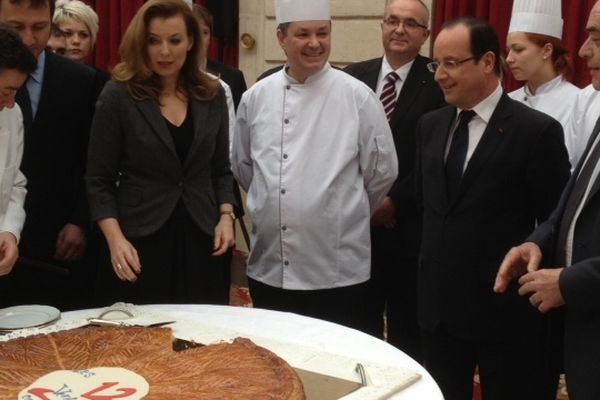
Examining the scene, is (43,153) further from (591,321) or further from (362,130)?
(591,321)

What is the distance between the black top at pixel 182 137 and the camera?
7.26 feet

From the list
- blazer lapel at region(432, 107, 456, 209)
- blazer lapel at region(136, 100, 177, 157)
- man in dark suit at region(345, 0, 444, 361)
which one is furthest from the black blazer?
man in dark suit at region(345, 0, 444, 361)

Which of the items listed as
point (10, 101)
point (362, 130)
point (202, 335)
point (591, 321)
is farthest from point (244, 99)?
point (591, 321)

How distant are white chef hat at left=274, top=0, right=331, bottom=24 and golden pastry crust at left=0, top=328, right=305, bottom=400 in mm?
1229

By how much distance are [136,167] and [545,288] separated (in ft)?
3.78

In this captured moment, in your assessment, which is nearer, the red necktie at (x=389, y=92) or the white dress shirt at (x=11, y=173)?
the white dress shirt at (x=11, y=173)

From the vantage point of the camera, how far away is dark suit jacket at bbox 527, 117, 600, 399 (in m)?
1.66

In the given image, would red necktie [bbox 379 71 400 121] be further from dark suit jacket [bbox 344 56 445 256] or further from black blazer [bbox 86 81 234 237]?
black blazer [bbox 86 81 234 237]

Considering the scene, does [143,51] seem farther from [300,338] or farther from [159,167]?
[300,338]

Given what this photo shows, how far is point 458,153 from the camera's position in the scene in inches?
86.1

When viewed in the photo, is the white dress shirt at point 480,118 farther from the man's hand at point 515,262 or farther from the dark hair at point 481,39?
the man's hand at point 515,262

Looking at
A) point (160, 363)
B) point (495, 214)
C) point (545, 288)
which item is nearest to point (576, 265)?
point (545, 288)

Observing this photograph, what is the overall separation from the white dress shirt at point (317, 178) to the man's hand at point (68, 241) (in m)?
0.56

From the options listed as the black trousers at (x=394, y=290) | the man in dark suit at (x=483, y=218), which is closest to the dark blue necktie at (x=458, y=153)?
the man in dark suit at (x=483, y=218)
